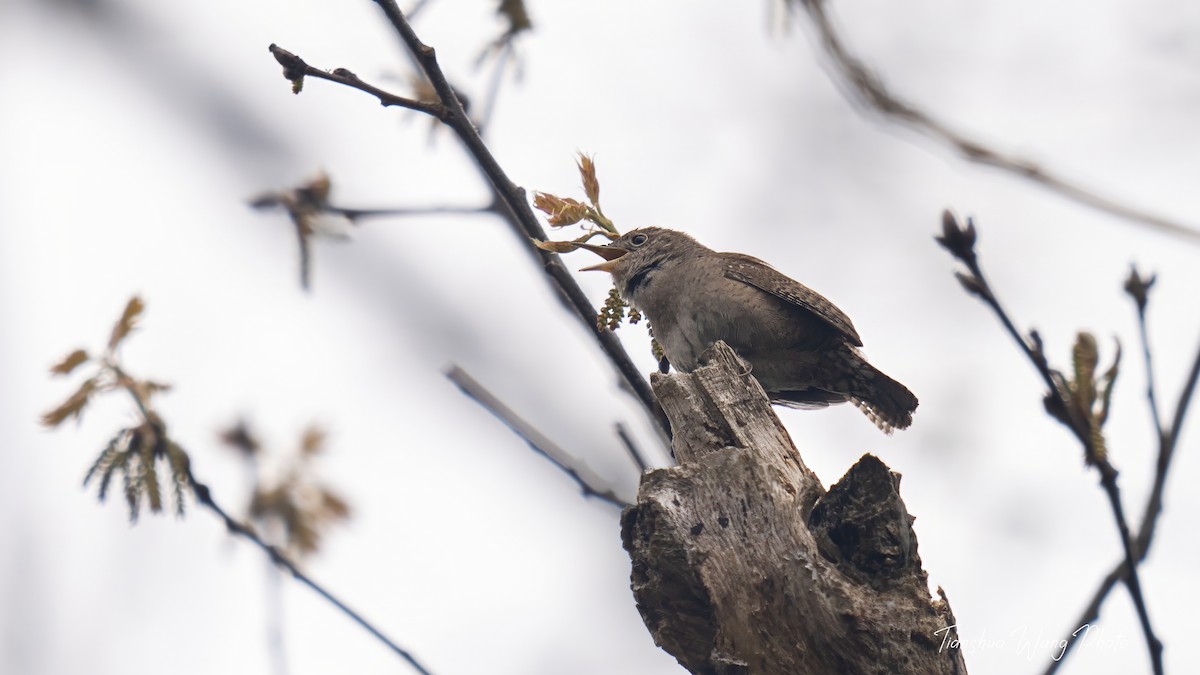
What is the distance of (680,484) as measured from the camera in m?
2.70

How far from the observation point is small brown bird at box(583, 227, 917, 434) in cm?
484

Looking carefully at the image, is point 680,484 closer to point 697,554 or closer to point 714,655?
point 697,554

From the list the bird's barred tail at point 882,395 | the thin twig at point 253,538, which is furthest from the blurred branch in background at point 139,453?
the bird's barred tail at point 882,395

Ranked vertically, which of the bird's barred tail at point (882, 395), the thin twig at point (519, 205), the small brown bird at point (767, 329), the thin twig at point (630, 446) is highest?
the small brown bird at point (767, 329)

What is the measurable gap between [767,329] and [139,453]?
102 inches

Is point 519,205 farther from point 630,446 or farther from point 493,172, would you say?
point 630,446

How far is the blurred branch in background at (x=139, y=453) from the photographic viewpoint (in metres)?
3.51

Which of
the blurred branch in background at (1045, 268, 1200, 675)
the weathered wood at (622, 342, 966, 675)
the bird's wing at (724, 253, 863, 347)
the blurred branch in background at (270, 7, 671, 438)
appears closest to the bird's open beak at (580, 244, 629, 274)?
the bird's wing at (724, 253, 863, 347)

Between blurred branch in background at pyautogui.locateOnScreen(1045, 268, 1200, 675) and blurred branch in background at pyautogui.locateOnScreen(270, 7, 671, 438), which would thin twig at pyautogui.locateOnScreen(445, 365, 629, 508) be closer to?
blurred branch in background at pyautogui.locateOnScreen(270, 7, 671, 438)

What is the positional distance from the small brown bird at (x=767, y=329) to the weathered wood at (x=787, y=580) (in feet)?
6.72

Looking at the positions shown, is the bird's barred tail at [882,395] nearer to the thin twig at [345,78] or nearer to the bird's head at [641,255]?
the bird's head at [641,255]

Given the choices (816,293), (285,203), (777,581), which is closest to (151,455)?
(285,203)

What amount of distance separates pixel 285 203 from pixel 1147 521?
3018mm

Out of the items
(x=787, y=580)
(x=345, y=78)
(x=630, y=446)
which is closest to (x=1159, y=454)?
(x=787, y=580)
